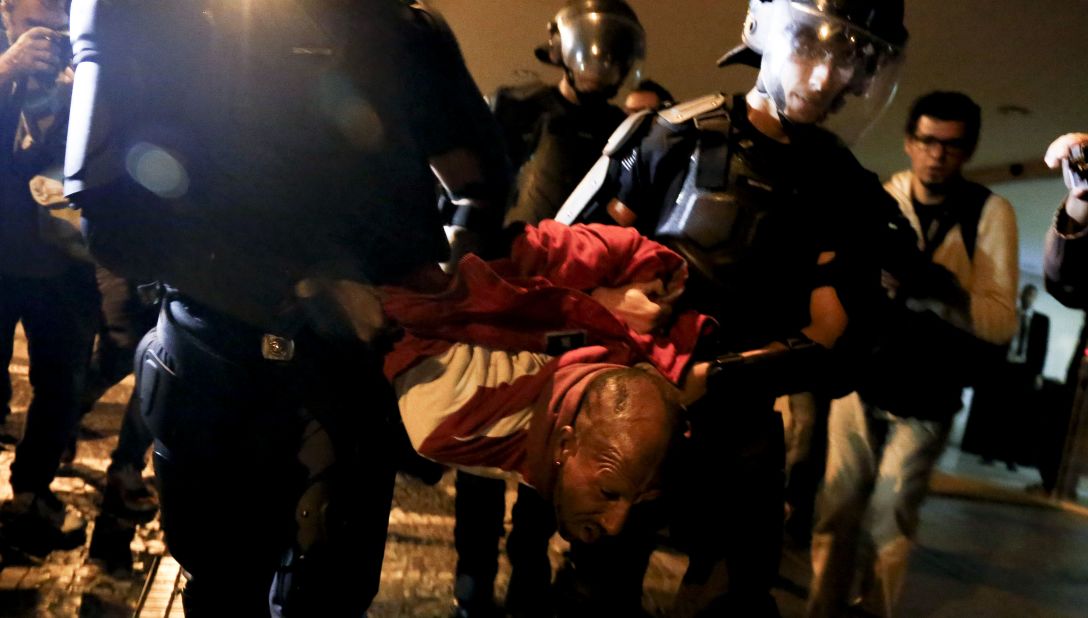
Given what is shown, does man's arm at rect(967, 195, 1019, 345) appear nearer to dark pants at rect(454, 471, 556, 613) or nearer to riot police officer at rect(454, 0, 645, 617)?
riot police officer at rect(454, 0, 645, 617)

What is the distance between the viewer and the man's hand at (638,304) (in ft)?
4.39

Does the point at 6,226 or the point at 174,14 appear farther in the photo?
the point at 6,226

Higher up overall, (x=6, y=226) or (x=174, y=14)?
(x=174, y=14)

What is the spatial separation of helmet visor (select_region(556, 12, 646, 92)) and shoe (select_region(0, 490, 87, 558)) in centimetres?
207

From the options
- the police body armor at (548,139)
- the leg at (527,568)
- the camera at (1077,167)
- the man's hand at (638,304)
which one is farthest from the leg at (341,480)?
the camera at (1077,167)

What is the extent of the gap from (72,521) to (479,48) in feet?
13.9

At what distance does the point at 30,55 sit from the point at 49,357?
Result: 32.8 inches

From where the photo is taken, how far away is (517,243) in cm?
129

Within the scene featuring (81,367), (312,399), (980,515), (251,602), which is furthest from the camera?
(980,515)

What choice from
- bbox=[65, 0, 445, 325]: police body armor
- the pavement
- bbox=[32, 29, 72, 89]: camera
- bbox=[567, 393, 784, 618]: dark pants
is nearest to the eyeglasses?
bbox=[567, 393, 784, 618]: dark pants

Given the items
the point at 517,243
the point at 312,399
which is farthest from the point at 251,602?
the point at 517,243

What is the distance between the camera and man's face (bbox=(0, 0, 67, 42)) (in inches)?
79.1

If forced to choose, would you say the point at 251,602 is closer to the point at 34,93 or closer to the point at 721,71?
the point at 34,93

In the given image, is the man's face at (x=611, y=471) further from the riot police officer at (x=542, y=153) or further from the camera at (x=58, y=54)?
the camera at (x=58, y=54)
